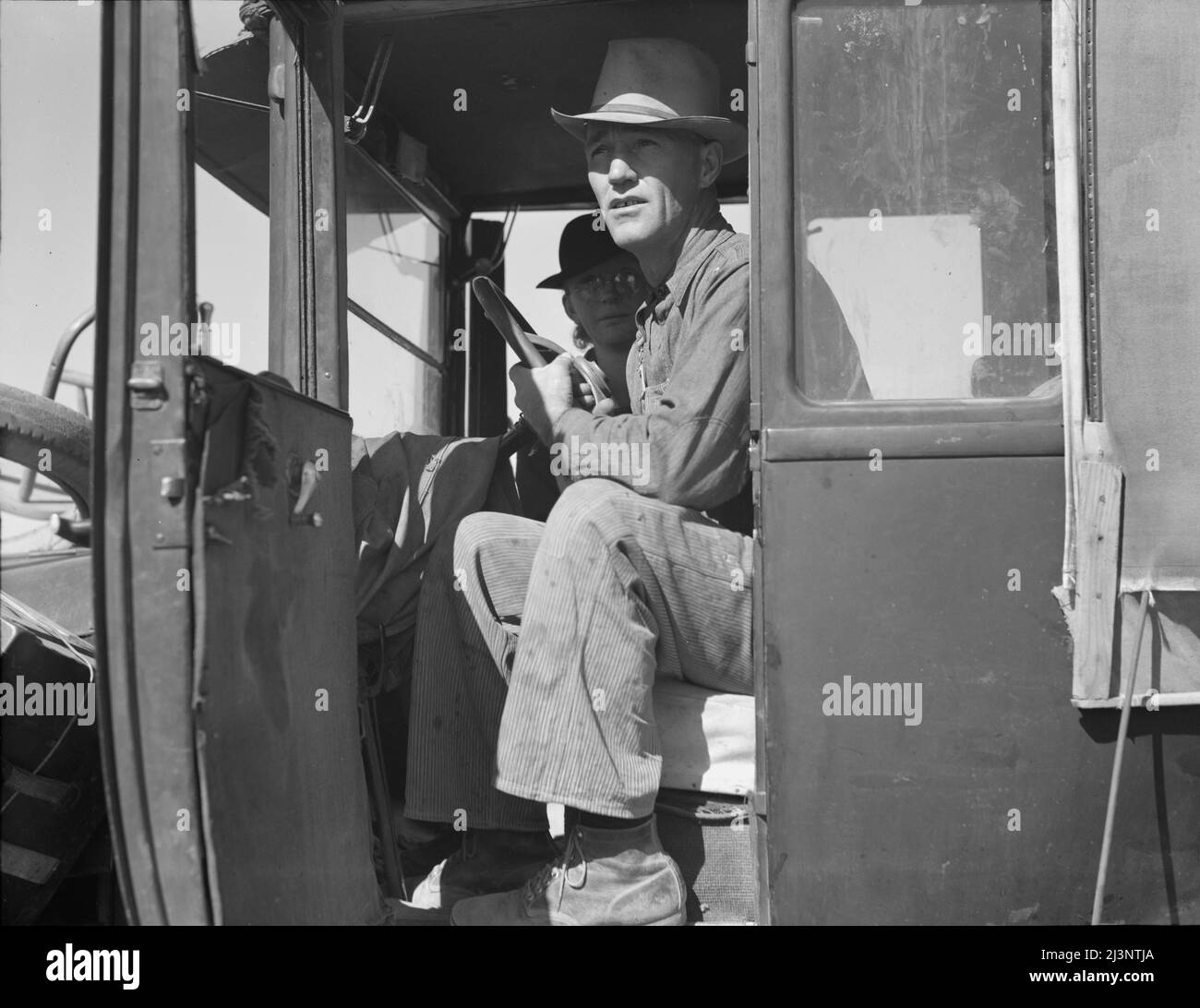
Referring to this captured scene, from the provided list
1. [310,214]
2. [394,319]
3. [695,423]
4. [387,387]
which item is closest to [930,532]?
[695,423]

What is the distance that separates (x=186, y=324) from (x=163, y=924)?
81 centimetres

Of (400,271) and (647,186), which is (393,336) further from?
(647,186)

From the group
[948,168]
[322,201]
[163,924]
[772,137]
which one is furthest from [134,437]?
[948,168]

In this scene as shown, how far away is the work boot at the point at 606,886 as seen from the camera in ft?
6.63

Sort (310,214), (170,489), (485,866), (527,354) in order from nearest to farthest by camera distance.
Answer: (170,489), (485,866), (310,214), (527,354)

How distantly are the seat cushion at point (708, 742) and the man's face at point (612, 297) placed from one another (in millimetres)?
1176

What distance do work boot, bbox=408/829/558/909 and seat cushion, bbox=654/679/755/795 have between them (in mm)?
325

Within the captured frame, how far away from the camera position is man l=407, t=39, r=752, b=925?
78.7 inches

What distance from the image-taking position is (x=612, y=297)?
9.99 feet

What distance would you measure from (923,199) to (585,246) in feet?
3.98
